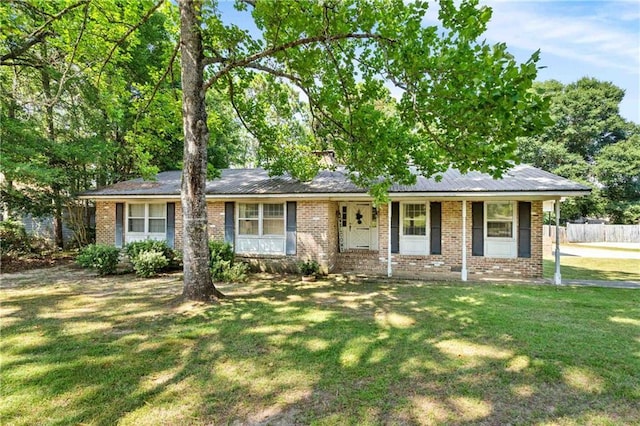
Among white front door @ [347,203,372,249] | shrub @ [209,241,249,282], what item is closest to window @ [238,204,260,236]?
shrub @ [209,241,249,282]

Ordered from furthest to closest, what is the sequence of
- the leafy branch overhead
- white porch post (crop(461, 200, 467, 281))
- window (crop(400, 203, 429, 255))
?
window (crop(400, 203, 429, 255)) → white porch post (crop(461, 200, 467, 281)) → the leafy branch overhead

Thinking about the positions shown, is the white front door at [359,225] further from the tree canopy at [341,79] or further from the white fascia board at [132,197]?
the white fascia board at [132,197]

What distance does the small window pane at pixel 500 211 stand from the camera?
10.5 m

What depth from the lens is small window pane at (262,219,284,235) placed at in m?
11.6

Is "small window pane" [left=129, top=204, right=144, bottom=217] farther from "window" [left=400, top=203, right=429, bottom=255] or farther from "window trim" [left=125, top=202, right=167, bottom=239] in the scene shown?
"window" [left=400, top=203, right=429, bottom=255]

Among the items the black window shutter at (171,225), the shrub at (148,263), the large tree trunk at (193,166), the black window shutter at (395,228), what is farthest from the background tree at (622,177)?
the shrub at (148,263)

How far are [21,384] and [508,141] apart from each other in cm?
708

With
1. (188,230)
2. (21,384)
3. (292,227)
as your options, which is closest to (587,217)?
(292,227)

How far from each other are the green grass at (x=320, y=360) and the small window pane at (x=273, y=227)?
165 inches

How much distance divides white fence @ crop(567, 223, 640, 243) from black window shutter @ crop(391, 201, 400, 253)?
20.7m

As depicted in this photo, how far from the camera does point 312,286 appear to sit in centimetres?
913

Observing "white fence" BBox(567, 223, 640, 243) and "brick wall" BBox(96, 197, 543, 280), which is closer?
"brick wall" BBox(96, 197, 543, 280)

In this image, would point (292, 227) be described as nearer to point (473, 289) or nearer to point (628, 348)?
point (473, 289)

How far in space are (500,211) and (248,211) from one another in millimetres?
8556
